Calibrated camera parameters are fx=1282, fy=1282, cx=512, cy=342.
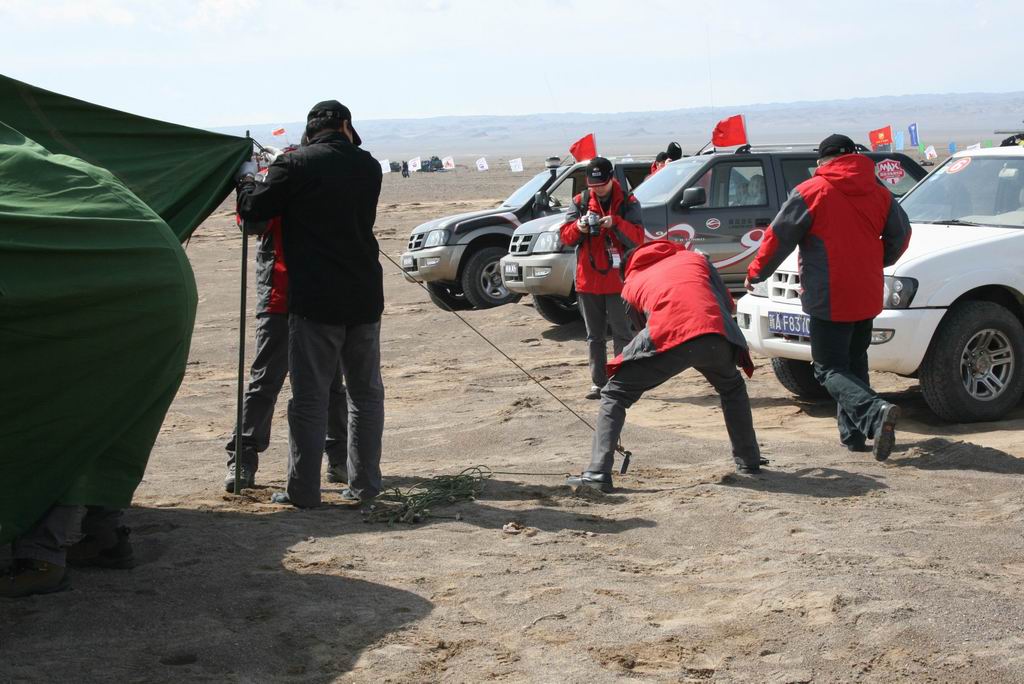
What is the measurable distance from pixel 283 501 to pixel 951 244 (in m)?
4.72

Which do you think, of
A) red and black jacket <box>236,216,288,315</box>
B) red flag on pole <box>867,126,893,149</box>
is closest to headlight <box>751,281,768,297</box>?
red and black jacket <box>236,216,288,315</box>

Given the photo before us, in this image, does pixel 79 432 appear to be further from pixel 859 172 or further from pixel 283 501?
pixel 859 172

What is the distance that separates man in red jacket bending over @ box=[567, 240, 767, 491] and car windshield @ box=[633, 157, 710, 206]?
6.21m

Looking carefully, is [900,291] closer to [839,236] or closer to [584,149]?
[839,236]

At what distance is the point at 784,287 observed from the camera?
8.99 m

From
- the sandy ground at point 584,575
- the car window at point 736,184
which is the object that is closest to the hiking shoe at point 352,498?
the sandy ground at point 584,575

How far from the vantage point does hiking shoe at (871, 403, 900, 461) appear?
290 inches

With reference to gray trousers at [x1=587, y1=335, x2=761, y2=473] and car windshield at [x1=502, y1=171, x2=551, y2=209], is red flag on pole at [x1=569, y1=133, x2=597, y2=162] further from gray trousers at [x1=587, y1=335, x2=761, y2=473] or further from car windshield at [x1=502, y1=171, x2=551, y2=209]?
gray trousers at [x1=587, y1=335, x2=761, y2=473]

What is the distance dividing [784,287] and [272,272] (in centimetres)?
377

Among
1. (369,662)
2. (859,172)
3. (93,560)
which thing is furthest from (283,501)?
(859,172)

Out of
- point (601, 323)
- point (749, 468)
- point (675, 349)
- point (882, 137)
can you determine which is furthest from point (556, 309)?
point (882, 137)

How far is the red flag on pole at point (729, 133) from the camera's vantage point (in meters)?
15.2

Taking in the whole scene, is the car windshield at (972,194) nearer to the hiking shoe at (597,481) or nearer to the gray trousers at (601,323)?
the gray trousers at (601,323)

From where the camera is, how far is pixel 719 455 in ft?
26.5
